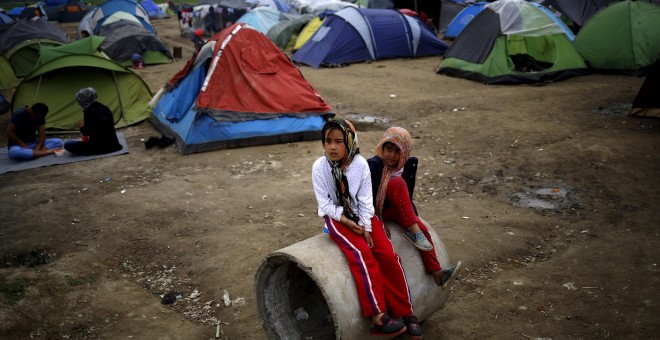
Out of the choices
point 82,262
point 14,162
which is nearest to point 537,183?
point 82,262

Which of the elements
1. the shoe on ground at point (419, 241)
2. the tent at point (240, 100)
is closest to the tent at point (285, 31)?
the tent at point (240, 100)

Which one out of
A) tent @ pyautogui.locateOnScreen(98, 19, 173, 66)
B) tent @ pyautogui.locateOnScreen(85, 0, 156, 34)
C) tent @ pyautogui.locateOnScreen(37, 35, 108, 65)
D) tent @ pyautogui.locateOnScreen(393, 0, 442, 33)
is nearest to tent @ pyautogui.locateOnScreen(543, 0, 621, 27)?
tent @ pyautogui.locateOnScreen(393, 0, 442, 33)

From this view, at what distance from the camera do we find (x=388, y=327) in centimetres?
349

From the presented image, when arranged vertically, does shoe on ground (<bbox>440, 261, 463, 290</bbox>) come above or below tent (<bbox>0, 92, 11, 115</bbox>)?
above

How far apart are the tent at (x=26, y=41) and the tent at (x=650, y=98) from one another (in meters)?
15.6

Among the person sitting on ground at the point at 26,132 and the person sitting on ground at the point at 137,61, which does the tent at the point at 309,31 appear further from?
the person sitting on ground at the point at 26,132

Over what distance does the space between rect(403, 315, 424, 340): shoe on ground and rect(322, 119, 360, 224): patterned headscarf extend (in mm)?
759

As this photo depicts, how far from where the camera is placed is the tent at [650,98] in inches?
371

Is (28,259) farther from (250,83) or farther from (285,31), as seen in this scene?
(285,31)

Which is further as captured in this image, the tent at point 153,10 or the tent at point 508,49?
the tent at point 153,10

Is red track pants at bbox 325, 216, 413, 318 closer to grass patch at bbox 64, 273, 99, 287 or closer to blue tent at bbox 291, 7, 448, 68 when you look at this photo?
grass patch at bbox 64, 273, 99, 287

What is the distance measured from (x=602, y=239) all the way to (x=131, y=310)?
4559mm

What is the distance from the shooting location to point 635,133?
8656 mm

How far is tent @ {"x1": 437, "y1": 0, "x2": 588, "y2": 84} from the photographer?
1333 centimetres
